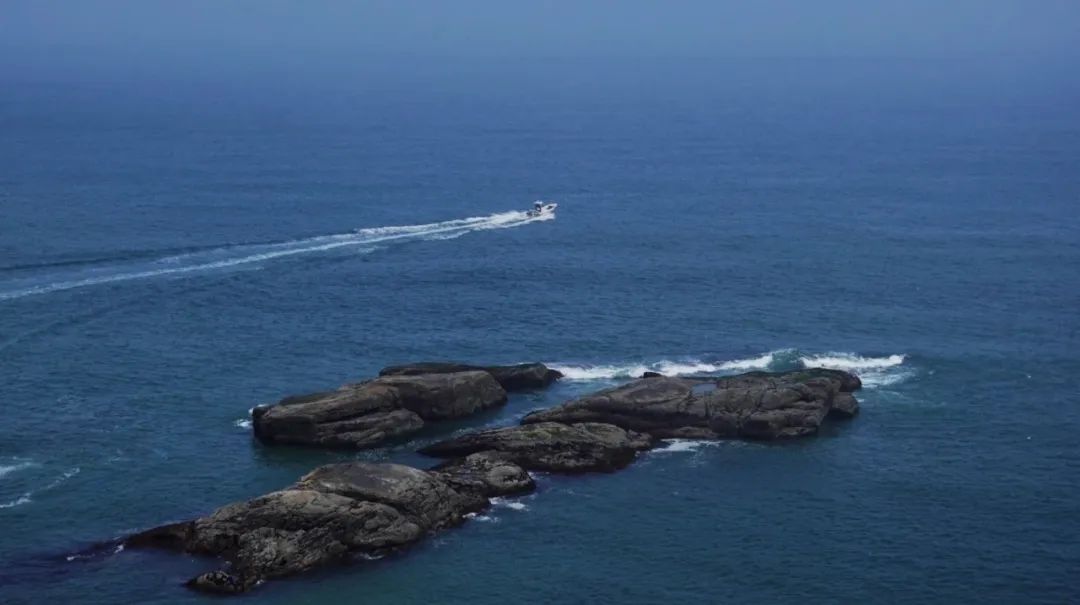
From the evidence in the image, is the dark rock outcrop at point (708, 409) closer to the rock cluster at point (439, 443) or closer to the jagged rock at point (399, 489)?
the rock cluster at point (439, 443)

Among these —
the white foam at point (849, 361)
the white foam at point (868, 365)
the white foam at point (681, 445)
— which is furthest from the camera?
the white foam at point (849, 361)

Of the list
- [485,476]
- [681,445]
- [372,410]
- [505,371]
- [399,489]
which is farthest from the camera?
[505,371]

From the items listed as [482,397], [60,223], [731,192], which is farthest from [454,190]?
[482,397]

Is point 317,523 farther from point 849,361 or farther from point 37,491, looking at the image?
point 849,361

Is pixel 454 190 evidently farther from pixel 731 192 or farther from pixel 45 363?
pixel 45 363

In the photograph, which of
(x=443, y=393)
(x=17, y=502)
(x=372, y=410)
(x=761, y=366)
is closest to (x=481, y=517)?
(x=372, y=410)

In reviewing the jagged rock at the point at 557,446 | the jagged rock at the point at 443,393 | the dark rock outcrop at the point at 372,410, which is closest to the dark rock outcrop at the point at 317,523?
the jagged rock at the point at 557,446
